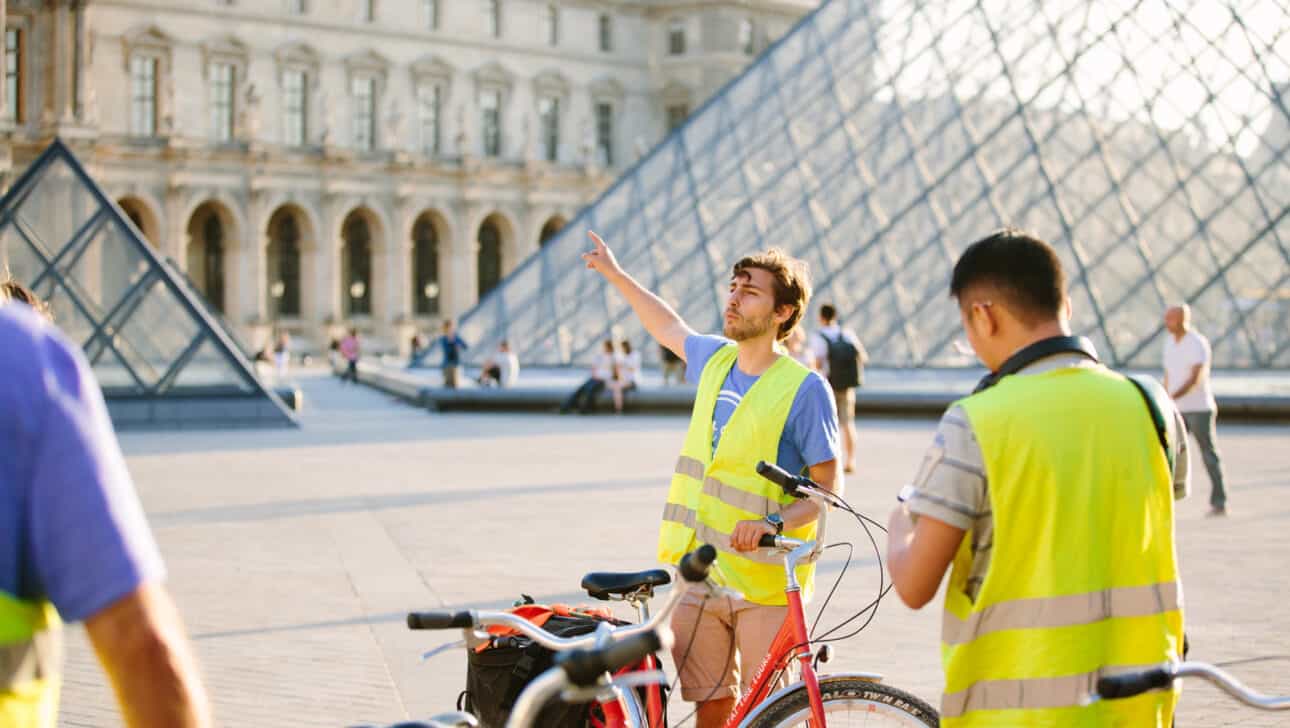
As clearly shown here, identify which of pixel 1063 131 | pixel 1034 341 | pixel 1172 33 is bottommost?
pixel 1034 341

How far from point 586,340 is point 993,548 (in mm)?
23219

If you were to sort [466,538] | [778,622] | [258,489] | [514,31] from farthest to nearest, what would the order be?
[514,31], [258,489], [466,538], [778,622]

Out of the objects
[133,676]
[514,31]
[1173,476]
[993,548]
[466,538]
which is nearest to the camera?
[133,676]

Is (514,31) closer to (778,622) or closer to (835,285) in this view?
(835,285)

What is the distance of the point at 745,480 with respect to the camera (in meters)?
3.67

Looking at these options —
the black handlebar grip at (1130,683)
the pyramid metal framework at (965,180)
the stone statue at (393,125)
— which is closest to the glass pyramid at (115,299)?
the pyramid metal framework at (965,180)

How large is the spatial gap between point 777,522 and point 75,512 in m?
2.08

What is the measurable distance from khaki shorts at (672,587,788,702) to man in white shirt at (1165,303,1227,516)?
708 cm

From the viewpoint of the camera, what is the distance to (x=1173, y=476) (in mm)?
2766

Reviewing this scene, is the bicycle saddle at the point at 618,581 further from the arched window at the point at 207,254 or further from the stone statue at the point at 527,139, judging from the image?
the stone statue at the point at 527,139

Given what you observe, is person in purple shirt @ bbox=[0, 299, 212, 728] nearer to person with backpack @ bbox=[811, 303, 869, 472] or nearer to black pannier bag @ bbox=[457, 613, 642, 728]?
black pannier bag @ bbox=[457, 613, 642, 728]

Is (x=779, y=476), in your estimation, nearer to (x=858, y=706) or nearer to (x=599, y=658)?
(x=858, y=706)

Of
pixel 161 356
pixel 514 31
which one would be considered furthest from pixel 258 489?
pixel 514 31

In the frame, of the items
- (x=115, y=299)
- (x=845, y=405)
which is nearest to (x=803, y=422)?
(x=845, y=405)
